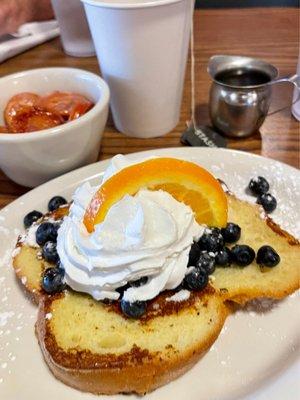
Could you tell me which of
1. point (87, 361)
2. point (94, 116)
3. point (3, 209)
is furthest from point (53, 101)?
point (87, 361)

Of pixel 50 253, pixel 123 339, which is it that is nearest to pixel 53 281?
pixel 50 253

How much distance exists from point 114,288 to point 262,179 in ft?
1.60

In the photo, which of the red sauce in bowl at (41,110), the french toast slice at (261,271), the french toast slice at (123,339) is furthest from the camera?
the red sauce in bowl at (41,110)

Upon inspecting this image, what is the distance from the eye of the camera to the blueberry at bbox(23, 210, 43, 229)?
111 cm

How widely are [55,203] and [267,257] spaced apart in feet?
1.68

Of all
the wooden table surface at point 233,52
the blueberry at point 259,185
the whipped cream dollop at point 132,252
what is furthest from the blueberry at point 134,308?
the wooden table surface at point 233,52

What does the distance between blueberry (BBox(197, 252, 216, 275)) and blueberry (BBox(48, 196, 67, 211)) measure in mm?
397

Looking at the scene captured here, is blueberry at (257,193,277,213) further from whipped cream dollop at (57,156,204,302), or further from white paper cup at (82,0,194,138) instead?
white paper cup at (82,0,194,138)

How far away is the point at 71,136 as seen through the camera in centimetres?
118

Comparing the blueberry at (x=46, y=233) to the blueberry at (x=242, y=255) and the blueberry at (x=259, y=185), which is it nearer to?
the blueberry at (x=242, y=255)

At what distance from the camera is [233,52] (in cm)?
189

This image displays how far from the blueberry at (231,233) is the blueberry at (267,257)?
0.06 metres

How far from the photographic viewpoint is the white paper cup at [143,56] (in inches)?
47.9

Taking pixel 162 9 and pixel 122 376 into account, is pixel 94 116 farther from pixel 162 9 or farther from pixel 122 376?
pixel 122 376
